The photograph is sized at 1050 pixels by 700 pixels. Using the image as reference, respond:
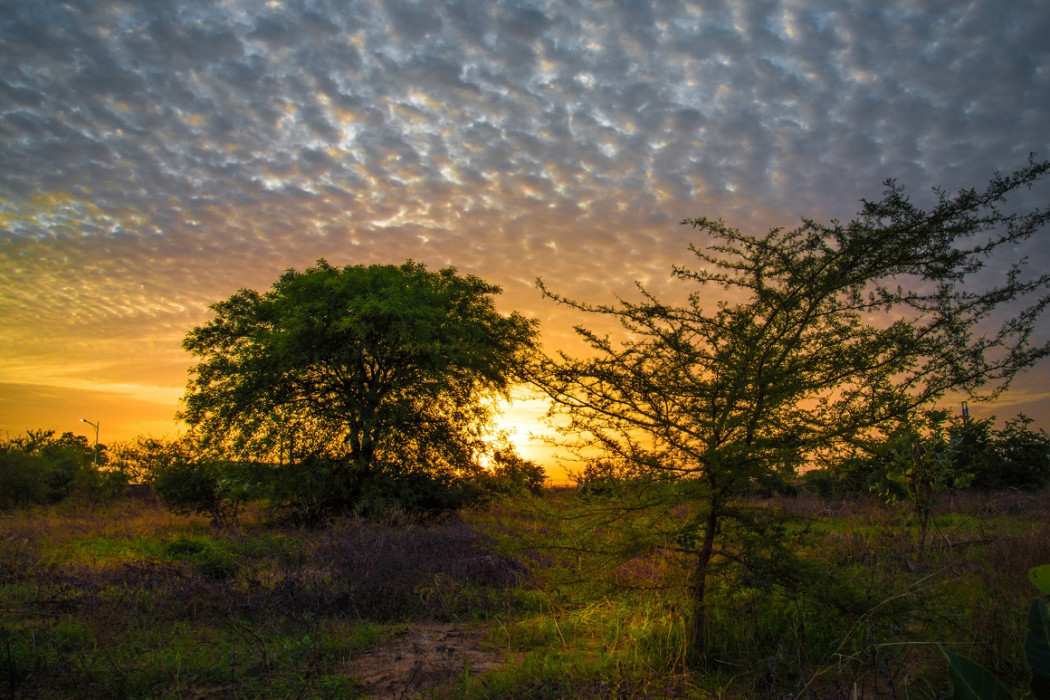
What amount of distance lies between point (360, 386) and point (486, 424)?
14.3 ft

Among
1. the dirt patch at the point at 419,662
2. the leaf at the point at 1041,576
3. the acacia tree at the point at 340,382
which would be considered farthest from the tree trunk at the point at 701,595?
the acacia tree at the point at 340,382

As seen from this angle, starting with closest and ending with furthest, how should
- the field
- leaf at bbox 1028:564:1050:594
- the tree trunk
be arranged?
leaf at bbox 1028:564:1050:594, the field, the tree trunk

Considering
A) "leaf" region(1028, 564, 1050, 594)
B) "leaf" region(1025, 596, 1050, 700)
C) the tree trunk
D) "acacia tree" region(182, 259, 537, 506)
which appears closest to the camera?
"leaf" region(1025, 596, 1050, 700)

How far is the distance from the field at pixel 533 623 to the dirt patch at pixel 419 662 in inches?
1.0

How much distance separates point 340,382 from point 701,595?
1552cm

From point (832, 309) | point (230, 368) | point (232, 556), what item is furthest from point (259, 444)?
point (832, 309)

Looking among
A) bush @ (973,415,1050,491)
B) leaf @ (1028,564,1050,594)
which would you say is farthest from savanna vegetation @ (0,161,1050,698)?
bush @ (973,415,1050,491)

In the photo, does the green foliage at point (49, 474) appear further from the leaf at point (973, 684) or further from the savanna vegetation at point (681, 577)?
the leaf at point (973, 684)

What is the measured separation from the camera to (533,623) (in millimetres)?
6688

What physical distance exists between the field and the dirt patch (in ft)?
0.08

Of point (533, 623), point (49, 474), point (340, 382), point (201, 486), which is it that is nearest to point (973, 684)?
point (533, 623)

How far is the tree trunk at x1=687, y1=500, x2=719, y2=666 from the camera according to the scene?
18.0 ft

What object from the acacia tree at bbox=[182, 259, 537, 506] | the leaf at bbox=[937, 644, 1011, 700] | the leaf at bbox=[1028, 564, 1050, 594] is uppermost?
the acacia tree at bbox=[182, 259, 537, 506]

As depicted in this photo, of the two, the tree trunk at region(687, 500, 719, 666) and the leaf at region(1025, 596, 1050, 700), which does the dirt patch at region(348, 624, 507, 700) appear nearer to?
the tree trunk at region(687, 500, 719, 666)
